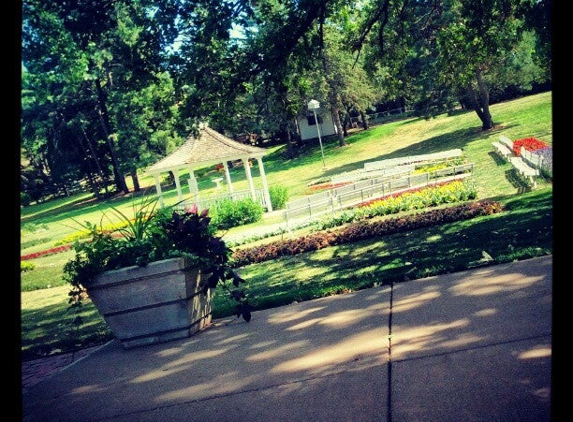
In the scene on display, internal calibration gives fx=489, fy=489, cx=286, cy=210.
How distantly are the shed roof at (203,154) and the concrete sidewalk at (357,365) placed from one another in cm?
1792

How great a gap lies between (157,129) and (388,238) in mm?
41960

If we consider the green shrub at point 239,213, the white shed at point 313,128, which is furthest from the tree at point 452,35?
the white shed at point 313,128

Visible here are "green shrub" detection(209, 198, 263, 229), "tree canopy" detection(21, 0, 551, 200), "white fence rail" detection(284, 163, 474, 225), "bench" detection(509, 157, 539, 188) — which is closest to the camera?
"tree canopy" detection(21, 0, 551, 200)

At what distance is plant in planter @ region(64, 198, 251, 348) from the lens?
459cm

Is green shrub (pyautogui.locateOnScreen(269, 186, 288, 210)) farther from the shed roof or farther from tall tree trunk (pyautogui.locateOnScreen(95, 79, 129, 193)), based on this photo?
tall tree trunk (pyautogui.locateOnScreen(95, 79, 129, 193))

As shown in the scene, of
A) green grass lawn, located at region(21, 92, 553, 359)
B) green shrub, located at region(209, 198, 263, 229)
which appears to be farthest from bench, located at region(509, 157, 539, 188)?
green shrub, located at region(209, 198, 263, 229)

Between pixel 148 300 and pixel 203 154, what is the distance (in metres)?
18.6

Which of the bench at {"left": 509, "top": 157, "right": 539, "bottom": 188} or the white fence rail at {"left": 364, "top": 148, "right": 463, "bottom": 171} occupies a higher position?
the bench at {"left": 509, "top": 157, "right": 539, "bottom": 188}

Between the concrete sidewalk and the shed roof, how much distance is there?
1792cm

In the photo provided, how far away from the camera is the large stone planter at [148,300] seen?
457 centimetres

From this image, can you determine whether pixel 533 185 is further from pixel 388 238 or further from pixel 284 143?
pixel 284 143

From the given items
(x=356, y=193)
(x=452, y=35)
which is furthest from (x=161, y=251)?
(x=356, y=193)

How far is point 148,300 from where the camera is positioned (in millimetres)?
4645

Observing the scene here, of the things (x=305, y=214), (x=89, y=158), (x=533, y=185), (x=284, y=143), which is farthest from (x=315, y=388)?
(x=284, y=143)
